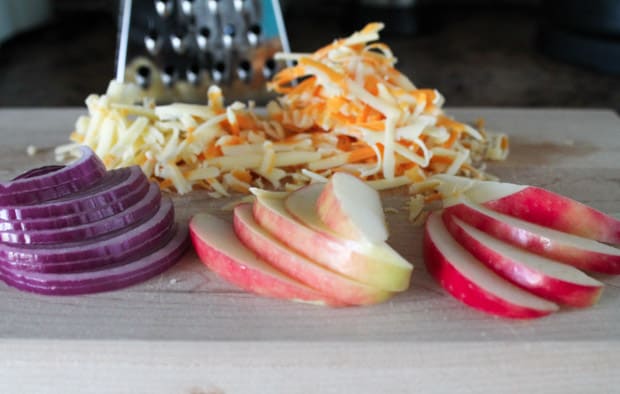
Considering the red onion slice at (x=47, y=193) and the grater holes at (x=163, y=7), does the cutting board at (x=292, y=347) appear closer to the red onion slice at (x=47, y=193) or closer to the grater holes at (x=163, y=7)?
the red onion slice at (x=47, y=193)

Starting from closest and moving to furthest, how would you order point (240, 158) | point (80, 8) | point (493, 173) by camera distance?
point (240, 158) < point (493, 173) < point (80, 8)

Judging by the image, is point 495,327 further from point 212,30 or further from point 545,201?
point 212,30

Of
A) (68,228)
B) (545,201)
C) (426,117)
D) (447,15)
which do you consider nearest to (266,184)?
(426,117)

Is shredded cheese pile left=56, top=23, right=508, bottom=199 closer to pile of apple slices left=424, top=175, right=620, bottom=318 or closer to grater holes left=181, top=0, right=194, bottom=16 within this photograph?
pile of apple slices left=424, top=175, right=620, bottom=318

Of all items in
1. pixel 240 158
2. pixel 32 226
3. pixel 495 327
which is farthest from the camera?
pixel 240 158

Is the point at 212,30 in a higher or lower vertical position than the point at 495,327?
higher

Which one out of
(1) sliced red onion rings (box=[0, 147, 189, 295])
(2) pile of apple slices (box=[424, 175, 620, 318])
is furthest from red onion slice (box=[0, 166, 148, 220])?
(2) pile of apple slices (box=[424, 175, 620, 318])
